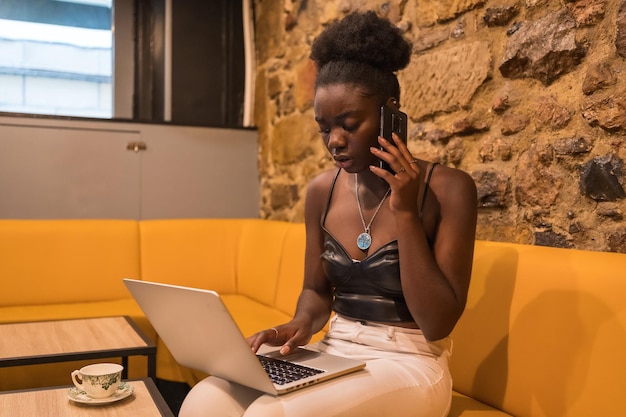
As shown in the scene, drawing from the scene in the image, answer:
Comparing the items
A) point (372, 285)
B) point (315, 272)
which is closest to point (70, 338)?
point (315, 272)

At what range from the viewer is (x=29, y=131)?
132 inches

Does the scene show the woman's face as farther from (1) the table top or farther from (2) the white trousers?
(1) the table top

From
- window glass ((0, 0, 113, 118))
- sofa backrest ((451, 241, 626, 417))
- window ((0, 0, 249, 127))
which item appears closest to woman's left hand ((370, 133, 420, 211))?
sofa backrest ((451, 241, 626, 417))

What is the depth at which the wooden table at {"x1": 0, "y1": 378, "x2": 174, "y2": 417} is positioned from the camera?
1.38 metres

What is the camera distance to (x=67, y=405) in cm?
143

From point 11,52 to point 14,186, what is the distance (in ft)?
3.30

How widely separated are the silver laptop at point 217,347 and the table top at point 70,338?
2.02ft

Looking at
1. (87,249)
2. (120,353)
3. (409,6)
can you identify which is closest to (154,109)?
(87,249)

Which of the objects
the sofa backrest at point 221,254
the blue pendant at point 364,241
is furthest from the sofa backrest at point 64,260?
the blue pendant at point 364,241

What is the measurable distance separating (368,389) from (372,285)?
0.99ft

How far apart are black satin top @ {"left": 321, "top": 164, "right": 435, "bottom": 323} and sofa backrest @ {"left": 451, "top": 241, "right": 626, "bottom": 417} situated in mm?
328

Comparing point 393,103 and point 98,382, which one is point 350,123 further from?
point 98,382

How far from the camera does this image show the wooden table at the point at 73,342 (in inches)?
72.3

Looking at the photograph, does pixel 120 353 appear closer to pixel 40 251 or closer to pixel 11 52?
pixel 40 251
